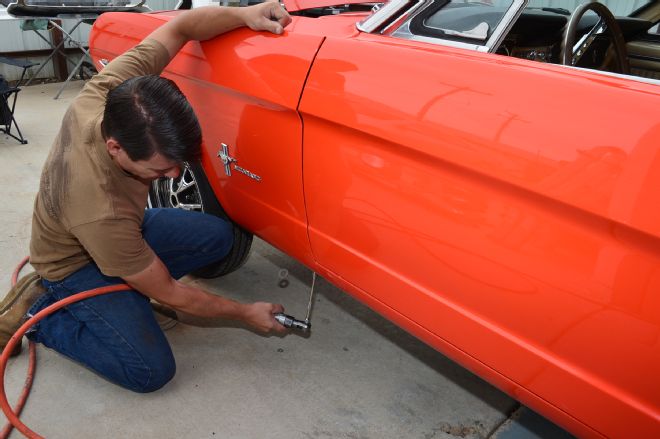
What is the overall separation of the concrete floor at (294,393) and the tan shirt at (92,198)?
53 cm

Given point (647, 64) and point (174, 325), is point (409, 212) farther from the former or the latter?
point (647, 64)

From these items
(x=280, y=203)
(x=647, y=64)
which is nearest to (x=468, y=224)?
(x=280, y=203)

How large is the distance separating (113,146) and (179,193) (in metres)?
1.08

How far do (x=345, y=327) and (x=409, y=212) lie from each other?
1.10 meters

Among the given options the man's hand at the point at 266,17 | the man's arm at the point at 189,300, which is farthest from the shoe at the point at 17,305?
the man's hand at the point at 266,17

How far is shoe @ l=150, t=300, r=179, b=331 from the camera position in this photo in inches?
94.3

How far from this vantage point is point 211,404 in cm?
198

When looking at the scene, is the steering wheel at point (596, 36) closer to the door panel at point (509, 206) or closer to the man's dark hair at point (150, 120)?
the door panel at point (509, 206)

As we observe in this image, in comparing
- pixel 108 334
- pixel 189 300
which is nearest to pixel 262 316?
pixel 189 300

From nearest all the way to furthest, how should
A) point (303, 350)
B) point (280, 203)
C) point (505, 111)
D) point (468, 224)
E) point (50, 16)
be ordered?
point (505, 111)
point (468, 224)
point (280, 203)
point (303, 350)
point (50, 16)

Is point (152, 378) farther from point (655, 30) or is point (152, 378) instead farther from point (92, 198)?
point (655, 30)

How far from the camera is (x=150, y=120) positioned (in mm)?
1524

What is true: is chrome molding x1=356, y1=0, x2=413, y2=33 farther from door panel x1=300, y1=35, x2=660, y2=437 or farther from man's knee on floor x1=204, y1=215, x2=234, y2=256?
man's knee on floor x1=204, y1=215, x2=234, y2=256

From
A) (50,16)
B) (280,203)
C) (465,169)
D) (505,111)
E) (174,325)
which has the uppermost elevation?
(505,111)
